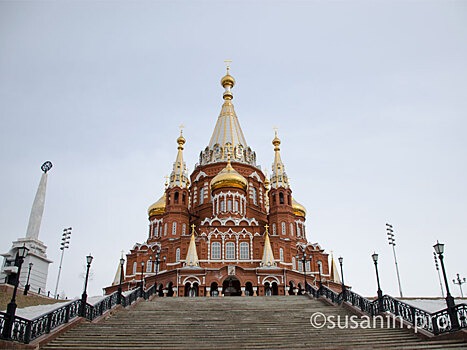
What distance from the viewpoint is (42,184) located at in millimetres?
41000

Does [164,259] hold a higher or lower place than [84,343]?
higher

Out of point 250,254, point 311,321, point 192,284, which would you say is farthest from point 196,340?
point 250,254

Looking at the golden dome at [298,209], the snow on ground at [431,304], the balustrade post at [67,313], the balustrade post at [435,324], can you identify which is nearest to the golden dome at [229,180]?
the golden dome at [298,209]

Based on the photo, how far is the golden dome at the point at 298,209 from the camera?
48125 millimetres

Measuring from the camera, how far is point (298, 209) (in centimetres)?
4838

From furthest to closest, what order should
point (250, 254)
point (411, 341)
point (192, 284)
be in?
point (250, 254), point (192, 284), point (411, 341)

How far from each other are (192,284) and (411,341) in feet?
76.2

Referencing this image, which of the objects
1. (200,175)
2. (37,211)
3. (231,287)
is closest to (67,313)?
(231,287)

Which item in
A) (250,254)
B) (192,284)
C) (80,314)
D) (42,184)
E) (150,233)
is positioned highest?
(42,184)

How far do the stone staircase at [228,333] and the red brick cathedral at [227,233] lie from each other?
12868 mm

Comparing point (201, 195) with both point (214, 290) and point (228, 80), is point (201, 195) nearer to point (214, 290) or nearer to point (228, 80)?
point (214, 290)

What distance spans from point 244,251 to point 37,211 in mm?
19262

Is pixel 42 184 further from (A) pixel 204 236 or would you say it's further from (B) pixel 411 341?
(B) pixel 411 341

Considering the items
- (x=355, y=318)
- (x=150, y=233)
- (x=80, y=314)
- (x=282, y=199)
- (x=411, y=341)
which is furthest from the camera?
(x=150, y=233)
